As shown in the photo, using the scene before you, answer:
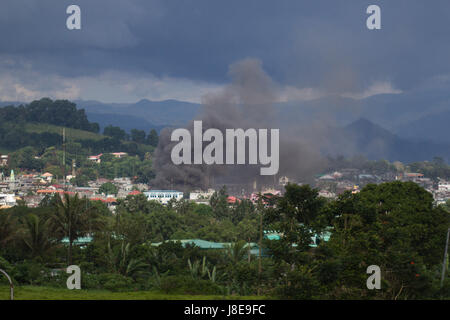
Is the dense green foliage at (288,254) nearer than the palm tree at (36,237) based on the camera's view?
Yes

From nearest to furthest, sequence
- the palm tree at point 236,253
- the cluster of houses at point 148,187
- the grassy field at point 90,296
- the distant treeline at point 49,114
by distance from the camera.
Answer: the grassy field at point 90,296 < the palm tree at point 236,253 < the cluster of houses at point 148,187 < the distant treeline at point 49,114

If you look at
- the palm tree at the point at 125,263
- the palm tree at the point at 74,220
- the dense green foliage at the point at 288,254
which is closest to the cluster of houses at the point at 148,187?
the dense green foliage at the point at 288,254

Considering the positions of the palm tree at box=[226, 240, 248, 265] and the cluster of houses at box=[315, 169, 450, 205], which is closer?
the palm tree at box=[226, 240, 248, 265]

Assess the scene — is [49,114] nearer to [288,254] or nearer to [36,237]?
[36,237]

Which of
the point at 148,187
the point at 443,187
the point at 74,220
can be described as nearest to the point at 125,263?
the point at 74,220

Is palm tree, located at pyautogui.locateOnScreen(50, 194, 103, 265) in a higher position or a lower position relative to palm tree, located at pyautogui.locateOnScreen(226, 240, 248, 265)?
higher

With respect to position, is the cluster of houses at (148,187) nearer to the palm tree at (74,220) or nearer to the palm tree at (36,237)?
the palm tree at (74,220)

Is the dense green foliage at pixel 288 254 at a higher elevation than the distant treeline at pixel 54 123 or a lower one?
lower

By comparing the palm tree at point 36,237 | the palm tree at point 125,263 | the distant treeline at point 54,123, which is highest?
the distant treeline at point 54,123

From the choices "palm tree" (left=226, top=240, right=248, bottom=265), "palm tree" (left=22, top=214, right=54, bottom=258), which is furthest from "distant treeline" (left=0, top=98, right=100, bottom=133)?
"palm tree" (left=226, top=240, right=248, bottom=265)

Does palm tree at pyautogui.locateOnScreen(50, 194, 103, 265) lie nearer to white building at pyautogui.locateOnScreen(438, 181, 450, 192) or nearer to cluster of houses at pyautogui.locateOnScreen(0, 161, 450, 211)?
cluster of houses at pyautogui.locateOnScreen(0, 161, 450, 211)
